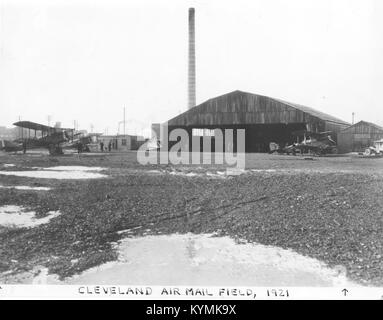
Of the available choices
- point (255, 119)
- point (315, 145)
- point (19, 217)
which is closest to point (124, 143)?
point (255, 119)

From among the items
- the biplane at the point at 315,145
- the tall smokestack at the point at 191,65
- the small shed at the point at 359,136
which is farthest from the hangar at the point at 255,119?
the tall smokestack at the point at 191,65

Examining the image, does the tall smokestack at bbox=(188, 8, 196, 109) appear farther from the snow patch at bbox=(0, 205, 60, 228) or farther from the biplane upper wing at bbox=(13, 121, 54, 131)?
the snow patch at bbox=(0, 205, 60, 228)

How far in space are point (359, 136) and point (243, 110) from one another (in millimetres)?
12052

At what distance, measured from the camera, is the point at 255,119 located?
3609 centimetres

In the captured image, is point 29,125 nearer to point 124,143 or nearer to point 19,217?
point 19,217

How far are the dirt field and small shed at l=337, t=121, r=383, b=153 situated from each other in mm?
27216

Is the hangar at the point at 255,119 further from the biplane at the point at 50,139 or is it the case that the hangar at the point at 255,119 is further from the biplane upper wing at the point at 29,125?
the biplane upper wing at the point at 29,125

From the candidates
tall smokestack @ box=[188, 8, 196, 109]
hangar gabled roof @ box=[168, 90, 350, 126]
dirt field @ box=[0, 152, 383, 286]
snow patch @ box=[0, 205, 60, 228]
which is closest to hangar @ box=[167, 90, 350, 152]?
hangar gabled roof @ box=[168, 90, 350, 126]

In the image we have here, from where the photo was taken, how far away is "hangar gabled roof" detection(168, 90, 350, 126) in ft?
115

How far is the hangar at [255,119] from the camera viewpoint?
34719mm

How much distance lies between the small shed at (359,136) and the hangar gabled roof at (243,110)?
3.71 metres

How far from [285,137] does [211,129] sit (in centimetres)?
814

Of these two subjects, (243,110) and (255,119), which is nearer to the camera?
(255,119)
